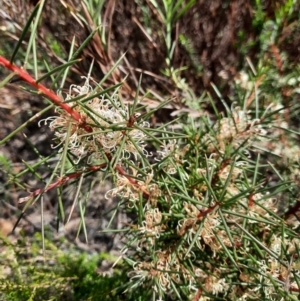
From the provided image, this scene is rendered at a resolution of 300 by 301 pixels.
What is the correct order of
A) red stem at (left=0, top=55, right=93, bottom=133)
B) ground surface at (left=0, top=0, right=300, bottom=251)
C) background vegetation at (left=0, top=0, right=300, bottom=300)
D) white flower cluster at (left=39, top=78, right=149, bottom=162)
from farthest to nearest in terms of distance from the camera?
1. ground surface at (left=0, top=0, right=300, bottom=251)
2. background vegetation at (left=0, top=0, right=300, bottom=300)
3. white flower cluster at (left=39, top=78, right=149, bottom=162)
4. red stem at (left=0, top=55, right=93, bottom=133)

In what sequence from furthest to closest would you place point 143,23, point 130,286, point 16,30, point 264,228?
point 143,23, point 16,30, point 130,286, point 264,228

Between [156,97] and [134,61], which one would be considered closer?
[156,97]

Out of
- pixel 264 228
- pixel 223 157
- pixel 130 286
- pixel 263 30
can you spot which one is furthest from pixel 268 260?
pixel 263 30

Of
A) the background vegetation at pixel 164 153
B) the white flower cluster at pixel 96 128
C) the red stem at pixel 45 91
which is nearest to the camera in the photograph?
the red stem at pixel 45 91

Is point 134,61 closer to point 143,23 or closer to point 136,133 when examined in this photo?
point 143,23

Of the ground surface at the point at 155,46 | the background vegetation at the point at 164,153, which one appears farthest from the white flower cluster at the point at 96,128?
the ground surface at the point at 155,46

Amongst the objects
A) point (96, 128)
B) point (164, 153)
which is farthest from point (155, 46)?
point (96, 128)

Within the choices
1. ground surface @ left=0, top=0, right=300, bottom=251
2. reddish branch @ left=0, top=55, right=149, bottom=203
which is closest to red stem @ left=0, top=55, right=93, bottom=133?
reddish branch @ left=0, top=55, right=149, bottom=203

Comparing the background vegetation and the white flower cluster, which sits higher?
the white flower cluster

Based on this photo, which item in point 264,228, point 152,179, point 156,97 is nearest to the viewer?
point 152,179

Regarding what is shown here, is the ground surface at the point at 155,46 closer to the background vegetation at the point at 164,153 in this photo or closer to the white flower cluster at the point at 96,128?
the background vegetation at the point at 164,153

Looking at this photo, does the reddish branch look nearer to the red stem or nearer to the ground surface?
the red stem
